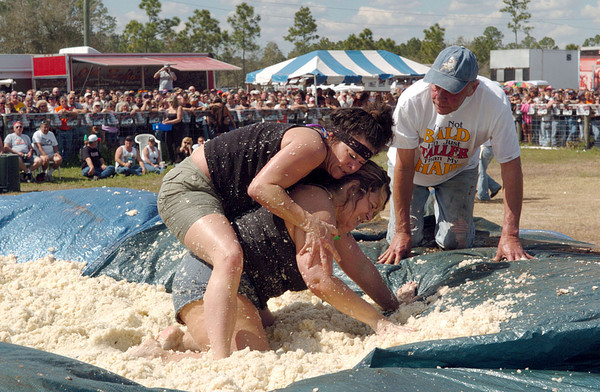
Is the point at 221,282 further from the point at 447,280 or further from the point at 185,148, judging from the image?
the point at 185,148

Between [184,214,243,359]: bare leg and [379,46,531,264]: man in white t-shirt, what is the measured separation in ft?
4.60

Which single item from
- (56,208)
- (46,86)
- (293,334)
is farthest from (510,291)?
(46,86)

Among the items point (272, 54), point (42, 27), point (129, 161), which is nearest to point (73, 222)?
point (129, 161)

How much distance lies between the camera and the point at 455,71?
3.42 metres

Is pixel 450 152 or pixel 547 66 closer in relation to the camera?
pixel 450 152

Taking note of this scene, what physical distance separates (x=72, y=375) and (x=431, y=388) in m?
1.12

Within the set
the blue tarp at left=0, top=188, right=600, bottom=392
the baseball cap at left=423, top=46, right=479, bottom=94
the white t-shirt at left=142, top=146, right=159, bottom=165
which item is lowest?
the blue tarp at left=0, top=188, right=600, bottom=392

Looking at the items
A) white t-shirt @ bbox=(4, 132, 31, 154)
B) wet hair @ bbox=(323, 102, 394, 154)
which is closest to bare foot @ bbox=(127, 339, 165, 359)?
wet hair @ bbox=(323, 102, 394, 154)

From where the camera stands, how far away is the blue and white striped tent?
21.2 meters

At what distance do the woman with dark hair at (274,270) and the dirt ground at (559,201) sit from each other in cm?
391

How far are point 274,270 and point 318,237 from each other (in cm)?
36

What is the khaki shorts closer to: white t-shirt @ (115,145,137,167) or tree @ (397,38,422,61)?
white t-shirt @ (115,145,137,167)

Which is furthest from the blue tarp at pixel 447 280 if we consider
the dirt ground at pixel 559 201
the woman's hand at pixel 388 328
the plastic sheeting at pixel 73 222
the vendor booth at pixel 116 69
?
the vendor booth at pixel 116 69

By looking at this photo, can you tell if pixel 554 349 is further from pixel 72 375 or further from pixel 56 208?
pixel 56 208
